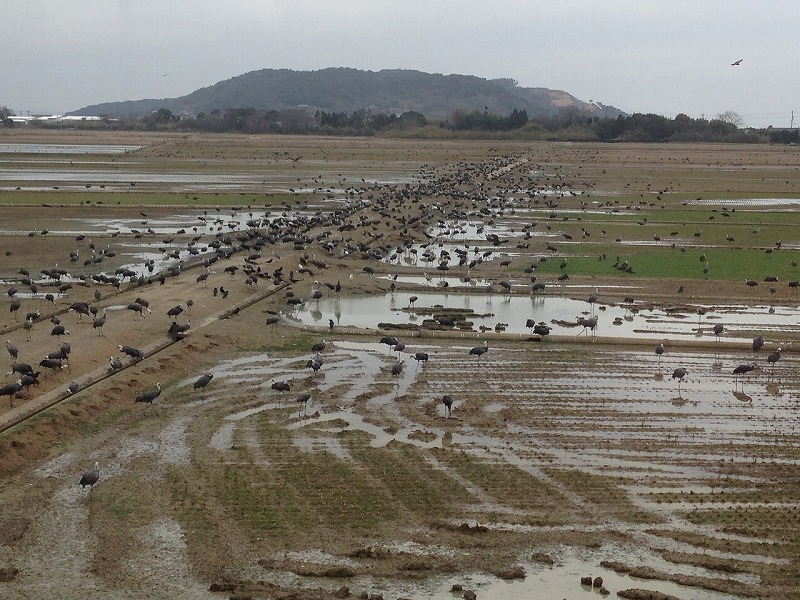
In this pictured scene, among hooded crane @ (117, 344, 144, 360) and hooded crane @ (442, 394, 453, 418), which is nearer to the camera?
hooded crane @ (442, 394, 453, 418)

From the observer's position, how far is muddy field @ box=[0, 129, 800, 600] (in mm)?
13453

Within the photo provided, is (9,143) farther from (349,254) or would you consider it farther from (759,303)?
(759,303)

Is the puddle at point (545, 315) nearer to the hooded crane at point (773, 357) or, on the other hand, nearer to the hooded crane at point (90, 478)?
the hooded crane at point (773, 357)

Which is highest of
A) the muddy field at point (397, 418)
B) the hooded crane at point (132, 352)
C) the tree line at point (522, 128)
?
the tree line at point (522, 128)

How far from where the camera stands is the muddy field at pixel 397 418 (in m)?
13.5

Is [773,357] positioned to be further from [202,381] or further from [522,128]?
[522,128]

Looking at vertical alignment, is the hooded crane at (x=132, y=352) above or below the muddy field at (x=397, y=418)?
above

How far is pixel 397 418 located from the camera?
1988 cm

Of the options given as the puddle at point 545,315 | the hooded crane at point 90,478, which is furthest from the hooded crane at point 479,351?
the hooded crane at point 90,478

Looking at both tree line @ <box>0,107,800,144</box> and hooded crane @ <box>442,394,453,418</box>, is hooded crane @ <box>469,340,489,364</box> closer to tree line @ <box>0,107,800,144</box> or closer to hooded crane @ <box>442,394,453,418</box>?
hooded crane @ <box>442,394,453,418</box>

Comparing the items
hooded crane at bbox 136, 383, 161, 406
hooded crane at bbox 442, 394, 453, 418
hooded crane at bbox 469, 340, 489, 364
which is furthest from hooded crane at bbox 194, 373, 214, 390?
hooded crane at bbox 469, 340, 489, 364

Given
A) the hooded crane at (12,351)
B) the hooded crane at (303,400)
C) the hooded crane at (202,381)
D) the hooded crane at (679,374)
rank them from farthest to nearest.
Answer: the hooded crane at (679,374) < the hooded crane at (12,351) < the hooded crane at (202,381) < the hooded crane at (303,400)

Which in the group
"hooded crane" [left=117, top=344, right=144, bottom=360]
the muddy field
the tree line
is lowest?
the muddy field

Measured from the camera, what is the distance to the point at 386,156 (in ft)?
352
